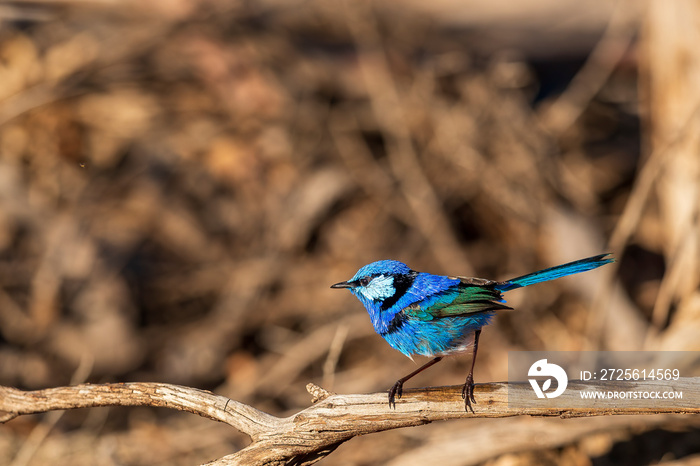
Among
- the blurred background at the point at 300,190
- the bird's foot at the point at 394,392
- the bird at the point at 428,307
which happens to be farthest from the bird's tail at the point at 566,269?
the blurred background at the point at 300,190

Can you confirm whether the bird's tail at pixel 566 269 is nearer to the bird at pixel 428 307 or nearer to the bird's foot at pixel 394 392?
the bird at pixel 428 307

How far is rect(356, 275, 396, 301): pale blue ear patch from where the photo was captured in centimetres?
307

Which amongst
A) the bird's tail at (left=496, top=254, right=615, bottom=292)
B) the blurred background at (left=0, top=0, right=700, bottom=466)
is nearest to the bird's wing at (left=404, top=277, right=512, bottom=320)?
the bird's tail at (left=496, top=254, right=615, bottom=292)

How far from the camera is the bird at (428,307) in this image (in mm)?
3012

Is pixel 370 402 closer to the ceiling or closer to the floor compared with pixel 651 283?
closer to the floor

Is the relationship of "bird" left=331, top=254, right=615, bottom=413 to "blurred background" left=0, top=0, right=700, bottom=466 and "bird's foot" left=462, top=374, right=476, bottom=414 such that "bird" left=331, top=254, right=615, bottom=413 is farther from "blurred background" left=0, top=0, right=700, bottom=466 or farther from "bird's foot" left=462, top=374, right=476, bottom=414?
"blurred background" left=0, top=0, right=700, bottom=466

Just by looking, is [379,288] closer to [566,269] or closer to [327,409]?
[327,409]

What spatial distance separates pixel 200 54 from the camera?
968 centimetres

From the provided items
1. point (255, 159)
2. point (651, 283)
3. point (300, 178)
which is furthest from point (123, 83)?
point (651, 283)

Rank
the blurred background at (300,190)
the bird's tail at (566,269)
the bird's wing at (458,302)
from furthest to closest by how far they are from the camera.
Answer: the blurred background at (300,190), the bird's wing at (458,302), the bird's tail at (566,269)

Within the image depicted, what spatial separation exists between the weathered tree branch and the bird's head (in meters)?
0.44

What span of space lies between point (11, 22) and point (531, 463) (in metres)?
8.63

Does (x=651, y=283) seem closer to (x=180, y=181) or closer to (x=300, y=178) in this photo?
(x=300, y=178)

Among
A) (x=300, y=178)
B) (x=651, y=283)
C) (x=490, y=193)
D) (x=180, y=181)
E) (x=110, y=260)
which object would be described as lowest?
(x=651, y=283)
